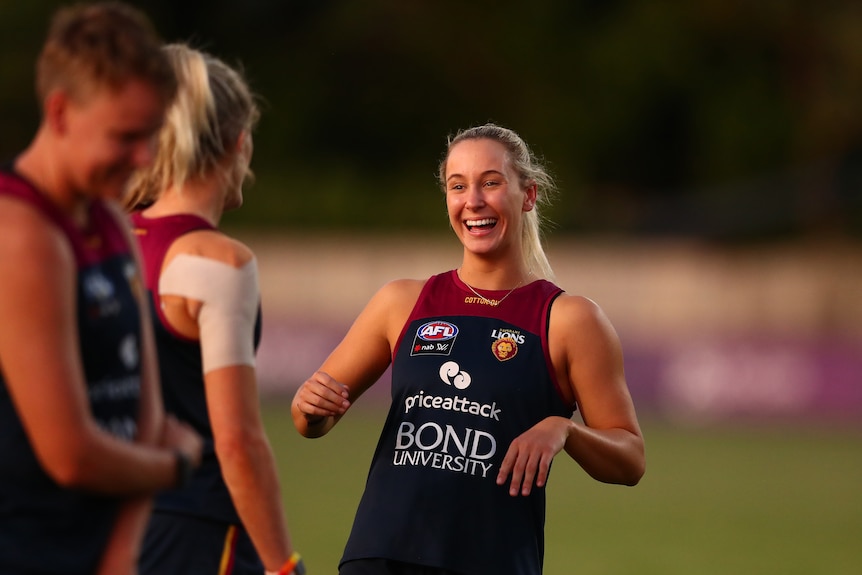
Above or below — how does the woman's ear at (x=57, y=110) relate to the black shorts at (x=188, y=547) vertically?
above

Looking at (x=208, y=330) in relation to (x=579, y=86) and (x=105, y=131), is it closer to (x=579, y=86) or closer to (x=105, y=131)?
(x=105, y=131)

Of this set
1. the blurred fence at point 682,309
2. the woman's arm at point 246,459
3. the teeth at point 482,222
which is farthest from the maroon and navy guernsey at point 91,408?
the blurred fence at point 682,309

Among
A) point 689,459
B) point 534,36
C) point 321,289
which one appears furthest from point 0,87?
point 689,459

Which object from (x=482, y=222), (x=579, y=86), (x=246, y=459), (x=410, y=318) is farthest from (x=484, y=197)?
(x=579, y=86)

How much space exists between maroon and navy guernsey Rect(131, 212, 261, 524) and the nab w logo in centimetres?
63

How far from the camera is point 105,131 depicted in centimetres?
261

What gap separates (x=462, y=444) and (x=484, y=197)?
78 centimetres

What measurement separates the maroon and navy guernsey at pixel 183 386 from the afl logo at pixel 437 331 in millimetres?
657

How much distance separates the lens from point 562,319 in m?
4.12

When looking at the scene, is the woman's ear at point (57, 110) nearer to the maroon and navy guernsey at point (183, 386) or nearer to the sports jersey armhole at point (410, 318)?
the maroon and navy guernsey at point (183, 386)

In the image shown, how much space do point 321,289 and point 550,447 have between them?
23.7 meters

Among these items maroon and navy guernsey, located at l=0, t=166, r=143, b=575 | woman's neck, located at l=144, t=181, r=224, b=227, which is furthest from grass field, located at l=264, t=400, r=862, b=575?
maroon and navy guernsey, located at l=0, t=166, r=143, b=575

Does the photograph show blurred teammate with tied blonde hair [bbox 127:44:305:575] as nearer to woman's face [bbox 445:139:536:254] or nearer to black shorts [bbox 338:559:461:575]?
black shorts [bbox 338:559:461:575]

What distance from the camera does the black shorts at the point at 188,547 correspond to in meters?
3.66
